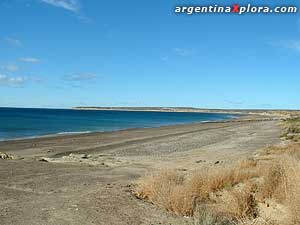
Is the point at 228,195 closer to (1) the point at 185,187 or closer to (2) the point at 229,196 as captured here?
(2) the point at 229,196

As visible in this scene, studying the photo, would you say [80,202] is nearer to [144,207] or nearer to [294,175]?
[144,207]

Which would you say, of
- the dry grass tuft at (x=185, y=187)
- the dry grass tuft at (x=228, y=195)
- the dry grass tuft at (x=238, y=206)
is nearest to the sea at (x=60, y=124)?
the dry grass tuft at (x=185, y=187)

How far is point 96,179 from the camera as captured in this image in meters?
13.0

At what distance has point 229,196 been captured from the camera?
927 cm

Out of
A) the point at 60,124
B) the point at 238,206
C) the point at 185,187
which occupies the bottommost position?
the point at 60,124

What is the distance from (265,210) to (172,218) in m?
1.72

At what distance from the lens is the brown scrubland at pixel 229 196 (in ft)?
25.2

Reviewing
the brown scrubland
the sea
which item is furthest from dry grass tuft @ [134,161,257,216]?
the sea

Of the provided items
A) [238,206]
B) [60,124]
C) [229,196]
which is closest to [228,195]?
[229,196]

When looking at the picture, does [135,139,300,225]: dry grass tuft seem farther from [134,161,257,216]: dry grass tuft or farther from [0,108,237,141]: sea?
[0,108,237,141]: sea

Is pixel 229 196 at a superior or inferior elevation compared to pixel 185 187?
inferior

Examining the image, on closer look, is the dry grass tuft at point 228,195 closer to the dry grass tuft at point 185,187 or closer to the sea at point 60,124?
the dry grass tuft at point 185,187

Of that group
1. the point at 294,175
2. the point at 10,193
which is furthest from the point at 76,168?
the point at 294,175

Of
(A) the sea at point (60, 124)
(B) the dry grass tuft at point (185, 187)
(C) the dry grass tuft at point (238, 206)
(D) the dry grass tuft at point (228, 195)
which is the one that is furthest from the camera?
(A) the sea at point (60, 124)
